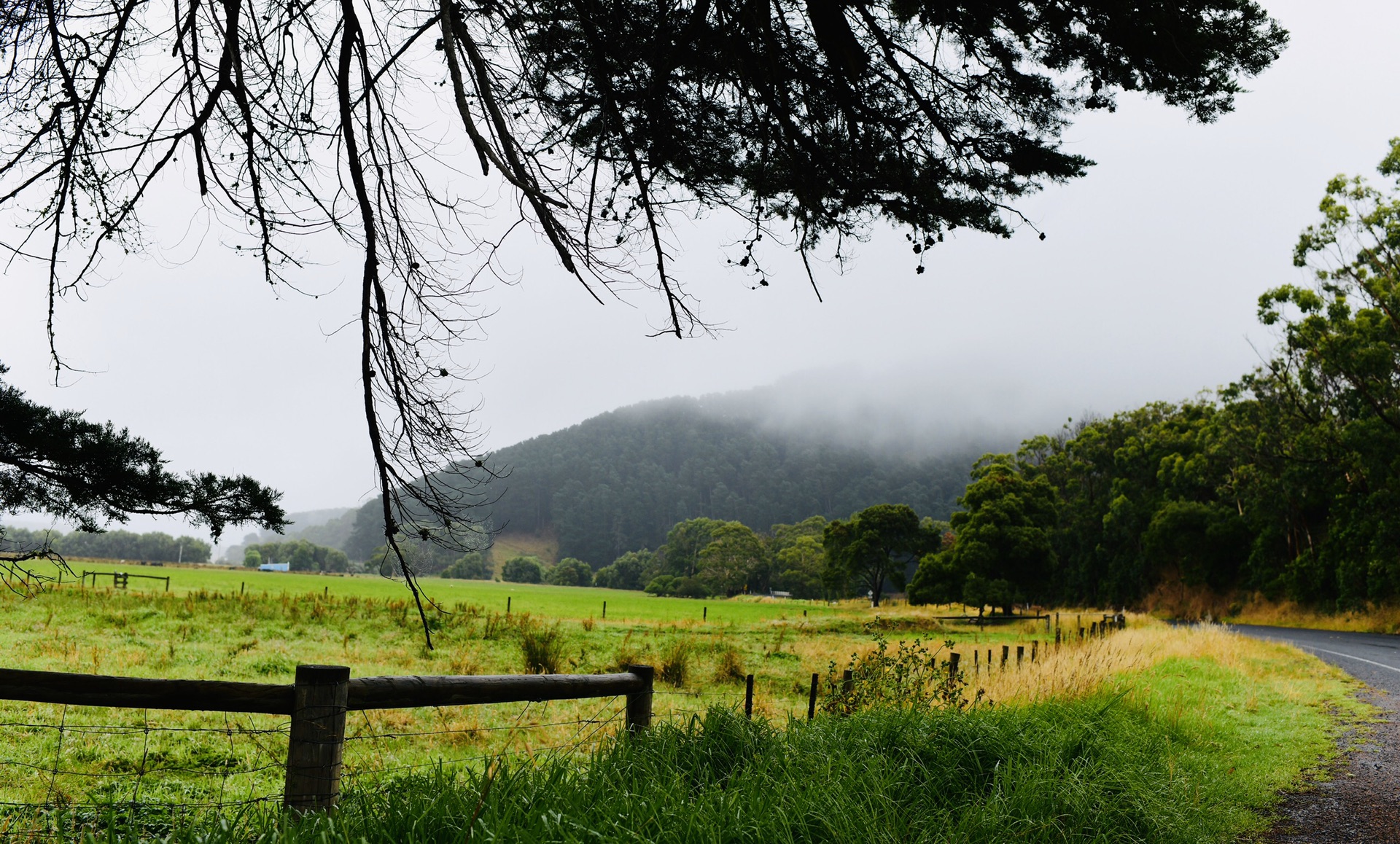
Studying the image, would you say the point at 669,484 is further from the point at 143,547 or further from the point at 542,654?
the point at 542,654

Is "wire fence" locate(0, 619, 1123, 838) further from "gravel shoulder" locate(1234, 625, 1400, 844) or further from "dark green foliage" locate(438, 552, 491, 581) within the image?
"dark green foliage" locate(438, 552, 491, 581)

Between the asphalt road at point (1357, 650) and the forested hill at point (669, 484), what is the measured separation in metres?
98.1

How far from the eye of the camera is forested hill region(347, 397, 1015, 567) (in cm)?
13788

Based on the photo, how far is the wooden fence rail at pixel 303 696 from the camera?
8.32 ft

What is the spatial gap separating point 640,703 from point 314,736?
6.03 ft

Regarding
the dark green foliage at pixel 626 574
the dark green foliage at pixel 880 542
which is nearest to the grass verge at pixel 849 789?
the dark green foliage at pixel 880 542

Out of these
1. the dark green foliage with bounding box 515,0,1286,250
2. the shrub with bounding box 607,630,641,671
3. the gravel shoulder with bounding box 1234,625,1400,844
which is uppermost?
the dark green foliage with bounding box 515,0,1286,250

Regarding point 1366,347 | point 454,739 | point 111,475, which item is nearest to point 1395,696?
point 454,739

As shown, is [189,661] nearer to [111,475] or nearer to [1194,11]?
[111,475]

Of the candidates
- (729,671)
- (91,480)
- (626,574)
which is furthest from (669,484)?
(91,480)

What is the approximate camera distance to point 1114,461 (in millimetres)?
47719

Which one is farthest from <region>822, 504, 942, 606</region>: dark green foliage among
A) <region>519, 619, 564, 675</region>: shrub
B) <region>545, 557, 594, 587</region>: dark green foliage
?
<region>545, 557, 594, 587</region>: dark green foliage

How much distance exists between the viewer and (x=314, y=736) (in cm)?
285

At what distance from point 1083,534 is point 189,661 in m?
49.0
